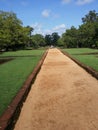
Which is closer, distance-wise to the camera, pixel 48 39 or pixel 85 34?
pixel 85 34

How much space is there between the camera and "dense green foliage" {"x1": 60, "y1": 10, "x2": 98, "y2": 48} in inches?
2849

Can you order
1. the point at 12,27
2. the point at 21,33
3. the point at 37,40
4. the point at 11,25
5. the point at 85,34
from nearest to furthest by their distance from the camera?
the point at 11,25
the point at 12,27
the point at 21,33
the point at 85,34
the point at 37,40

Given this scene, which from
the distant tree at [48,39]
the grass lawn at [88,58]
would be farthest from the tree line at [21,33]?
the distant tree at [48,39]

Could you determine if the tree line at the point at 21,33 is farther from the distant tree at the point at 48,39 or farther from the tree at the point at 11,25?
the distant tree at the point at 48,39

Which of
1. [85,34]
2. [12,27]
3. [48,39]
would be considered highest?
[12,27]

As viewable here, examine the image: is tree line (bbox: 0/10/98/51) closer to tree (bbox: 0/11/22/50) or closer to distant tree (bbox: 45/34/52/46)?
tree (bbox: 0/11/22/50)

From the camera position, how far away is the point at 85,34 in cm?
7619

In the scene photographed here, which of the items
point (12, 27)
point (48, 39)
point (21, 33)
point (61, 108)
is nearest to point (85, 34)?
point (21, 33)

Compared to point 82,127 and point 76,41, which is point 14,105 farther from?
point 76,41

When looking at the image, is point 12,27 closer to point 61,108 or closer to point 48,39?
point 61,108

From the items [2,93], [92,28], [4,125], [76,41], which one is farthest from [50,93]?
[76,41]

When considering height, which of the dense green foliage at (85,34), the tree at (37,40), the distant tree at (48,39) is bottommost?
the distant tree at (48,39)

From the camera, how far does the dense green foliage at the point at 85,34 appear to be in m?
72.4

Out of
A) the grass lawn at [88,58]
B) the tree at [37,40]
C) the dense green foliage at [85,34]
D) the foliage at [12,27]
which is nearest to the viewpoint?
the grass lawn at [88,58]
